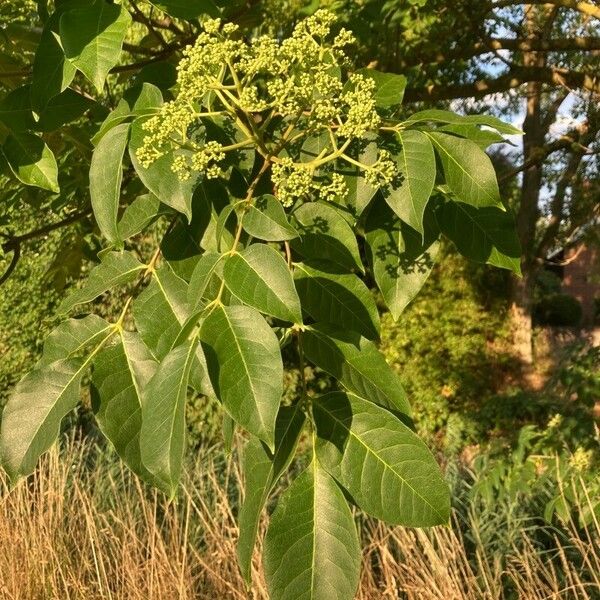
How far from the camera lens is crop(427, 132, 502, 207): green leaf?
43.7 inches

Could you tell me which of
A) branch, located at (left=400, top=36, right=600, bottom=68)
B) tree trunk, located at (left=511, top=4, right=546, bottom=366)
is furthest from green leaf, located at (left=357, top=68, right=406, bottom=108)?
tree trunk, located at (left=511, top=4, right=546, bottom=366)

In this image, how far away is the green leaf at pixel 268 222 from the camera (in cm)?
104

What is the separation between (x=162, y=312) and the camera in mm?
1143

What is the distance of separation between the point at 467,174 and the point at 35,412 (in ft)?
2.03

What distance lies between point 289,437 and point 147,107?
1.51 ft

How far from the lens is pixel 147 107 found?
3.74ft

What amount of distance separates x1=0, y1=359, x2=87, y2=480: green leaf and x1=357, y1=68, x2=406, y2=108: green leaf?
557mm

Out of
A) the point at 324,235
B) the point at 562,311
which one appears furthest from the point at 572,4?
the point at 562,311

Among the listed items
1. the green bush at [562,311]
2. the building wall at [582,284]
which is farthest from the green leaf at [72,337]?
the building wall at [582,284]

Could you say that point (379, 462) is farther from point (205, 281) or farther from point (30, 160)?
point (30, 160)

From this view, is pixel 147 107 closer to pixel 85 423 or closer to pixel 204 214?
pixel 204 214

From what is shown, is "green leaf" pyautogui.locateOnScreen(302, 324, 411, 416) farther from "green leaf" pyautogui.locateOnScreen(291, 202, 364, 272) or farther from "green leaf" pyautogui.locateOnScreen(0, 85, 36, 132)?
"green leaf" pyautogui.locateOnScreen(0, 85, 36, 132)

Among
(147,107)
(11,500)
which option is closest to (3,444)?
(147,107)

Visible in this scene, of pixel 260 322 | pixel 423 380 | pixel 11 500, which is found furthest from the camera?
pixel 423 380
